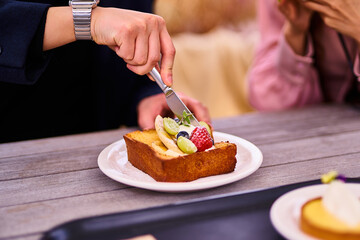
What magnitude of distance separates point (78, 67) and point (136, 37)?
0.71m

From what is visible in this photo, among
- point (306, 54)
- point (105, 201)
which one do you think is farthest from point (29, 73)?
point (306, 54)

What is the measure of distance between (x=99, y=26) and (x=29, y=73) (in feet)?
0.77

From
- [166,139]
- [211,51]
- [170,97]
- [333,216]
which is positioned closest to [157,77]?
[170,97]

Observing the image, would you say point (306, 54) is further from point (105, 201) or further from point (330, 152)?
point (105, 201)

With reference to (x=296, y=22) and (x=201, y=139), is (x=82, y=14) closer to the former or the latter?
(x=201, y=139)

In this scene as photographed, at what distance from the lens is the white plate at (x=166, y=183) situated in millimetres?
803

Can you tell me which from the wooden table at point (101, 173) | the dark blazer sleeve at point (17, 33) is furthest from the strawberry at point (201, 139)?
the dark blazer sleeve at point (17, 33)

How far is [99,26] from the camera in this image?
3.39 feet

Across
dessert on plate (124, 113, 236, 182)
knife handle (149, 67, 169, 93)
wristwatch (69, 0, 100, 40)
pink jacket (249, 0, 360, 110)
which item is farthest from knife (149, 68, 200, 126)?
pink jacket (249, 0, 360, 110)

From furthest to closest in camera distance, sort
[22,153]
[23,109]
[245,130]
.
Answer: [23,109]
[245,130]
[22,153]

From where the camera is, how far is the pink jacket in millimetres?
1675

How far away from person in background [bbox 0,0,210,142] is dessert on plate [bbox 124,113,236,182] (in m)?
0.18

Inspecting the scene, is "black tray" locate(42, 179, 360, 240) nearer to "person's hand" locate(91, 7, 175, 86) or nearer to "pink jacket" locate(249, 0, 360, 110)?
"person's hand" locate(91, 7, 175, 86)

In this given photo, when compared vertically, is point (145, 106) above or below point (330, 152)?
below
